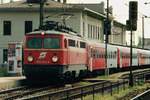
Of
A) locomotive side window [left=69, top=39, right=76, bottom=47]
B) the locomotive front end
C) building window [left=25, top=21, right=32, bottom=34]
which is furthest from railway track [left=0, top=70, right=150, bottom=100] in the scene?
building window [left=25, top=21, right=32, bottom=34]

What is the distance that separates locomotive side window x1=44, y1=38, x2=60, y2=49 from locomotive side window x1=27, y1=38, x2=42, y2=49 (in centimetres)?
33

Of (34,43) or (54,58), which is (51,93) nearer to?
(54,58)

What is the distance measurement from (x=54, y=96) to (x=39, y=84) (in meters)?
11.7

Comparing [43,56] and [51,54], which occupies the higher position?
[51,54]

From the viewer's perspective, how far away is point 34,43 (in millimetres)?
33812

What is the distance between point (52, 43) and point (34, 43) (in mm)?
986

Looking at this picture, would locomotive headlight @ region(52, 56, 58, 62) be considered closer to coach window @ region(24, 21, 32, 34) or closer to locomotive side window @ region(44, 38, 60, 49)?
locomotive side window @ region(44, 38, 60, 49)

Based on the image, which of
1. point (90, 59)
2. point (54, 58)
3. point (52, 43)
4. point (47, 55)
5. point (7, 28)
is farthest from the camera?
point (7, 28)

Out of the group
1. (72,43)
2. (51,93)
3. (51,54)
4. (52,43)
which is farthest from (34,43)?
(51,93)

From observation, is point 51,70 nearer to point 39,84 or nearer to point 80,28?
point 39,84

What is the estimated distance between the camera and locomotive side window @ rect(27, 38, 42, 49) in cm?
3375

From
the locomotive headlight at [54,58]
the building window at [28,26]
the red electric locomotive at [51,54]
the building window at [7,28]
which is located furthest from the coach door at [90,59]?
the building window at [7,28]

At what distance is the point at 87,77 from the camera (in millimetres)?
45562

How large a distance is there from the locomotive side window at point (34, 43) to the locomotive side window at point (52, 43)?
1.07 feet
